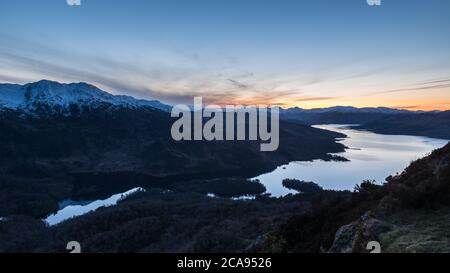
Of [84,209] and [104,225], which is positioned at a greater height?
[104,225]

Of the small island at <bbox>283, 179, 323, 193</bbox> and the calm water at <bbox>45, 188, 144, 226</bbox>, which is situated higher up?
the small island at <bbox>283, 179, 323, 193</bbox>

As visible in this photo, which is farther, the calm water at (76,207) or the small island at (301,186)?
the small island at (301,186)

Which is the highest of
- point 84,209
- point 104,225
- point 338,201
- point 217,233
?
point 338,201

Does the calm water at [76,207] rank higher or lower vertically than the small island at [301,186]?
lower

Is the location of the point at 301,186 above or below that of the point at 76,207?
above

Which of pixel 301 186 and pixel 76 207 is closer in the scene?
pixel 76 207

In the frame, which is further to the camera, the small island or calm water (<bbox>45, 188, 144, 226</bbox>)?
the small island

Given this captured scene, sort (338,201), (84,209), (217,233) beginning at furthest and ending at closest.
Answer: (84,209), (217,233), (338,201)
